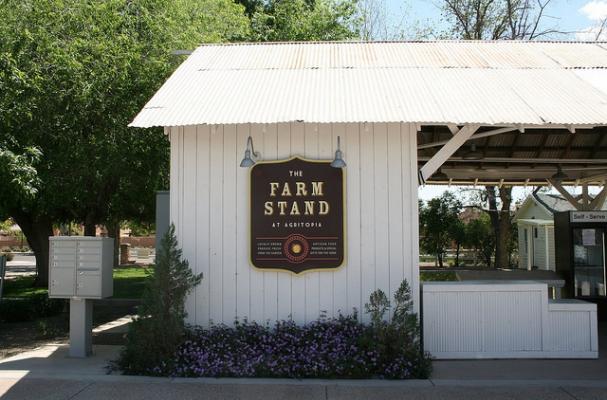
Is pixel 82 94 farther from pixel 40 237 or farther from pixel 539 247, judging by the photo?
pixel 539 247

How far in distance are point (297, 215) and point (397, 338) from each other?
1.97 metres

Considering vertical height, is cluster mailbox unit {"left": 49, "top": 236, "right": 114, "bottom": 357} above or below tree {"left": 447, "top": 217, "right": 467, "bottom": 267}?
below

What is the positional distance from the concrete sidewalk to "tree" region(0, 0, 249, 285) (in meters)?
4.03

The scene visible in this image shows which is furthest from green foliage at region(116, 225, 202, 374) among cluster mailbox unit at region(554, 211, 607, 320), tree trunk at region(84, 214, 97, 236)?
cluster mailbox unit at region(554, 211, 607, 320)

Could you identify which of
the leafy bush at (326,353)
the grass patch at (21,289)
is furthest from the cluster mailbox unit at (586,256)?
the grass patch at (21,289)

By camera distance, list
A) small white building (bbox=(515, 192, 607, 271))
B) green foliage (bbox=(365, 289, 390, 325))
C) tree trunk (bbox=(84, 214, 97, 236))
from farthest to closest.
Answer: small white building (bbox=(515, 192, 607, 271)), tree trunk (bbox=(84, 214, 97, 236)), green foliage (bbox=(365, 289, 390, 325))

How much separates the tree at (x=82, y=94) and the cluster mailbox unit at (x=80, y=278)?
2247 millimetres

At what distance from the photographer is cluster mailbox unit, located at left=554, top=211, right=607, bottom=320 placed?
450 inches

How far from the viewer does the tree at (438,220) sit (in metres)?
27.5

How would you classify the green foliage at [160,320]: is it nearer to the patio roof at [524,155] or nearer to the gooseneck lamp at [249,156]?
the gooseneck lamp at [249,156]

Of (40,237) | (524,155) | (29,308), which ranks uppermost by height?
(524,155)

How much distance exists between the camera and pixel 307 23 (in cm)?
1666

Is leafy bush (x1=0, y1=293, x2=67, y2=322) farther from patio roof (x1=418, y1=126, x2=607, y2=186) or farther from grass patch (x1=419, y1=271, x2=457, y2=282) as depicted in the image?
patio roof (x1=418, y1=126, x2=607, y2=186)

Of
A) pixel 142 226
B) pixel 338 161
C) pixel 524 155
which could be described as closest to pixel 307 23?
pixel 524 155
